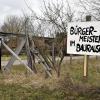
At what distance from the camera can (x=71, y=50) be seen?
1059cm

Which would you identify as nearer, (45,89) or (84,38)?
(45,89)

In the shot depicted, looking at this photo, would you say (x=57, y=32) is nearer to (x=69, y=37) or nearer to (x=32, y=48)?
(x=32, y=48)

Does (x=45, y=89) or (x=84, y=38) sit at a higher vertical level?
(x=84, y=38)

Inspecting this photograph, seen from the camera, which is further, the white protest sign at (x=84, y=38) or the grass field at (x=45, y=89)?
the white protest sign at (x=84, y=38)

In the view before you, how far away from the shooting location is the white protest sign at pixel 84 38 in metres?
10.1

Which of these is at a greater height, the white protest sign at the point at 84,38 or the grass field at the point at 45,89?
the white protest sign at the point at 84,38

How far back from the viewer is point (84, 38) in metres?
10.4

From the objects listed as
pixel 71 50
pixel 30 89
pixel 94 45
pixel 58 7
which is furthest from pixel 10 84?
pixel 58 7

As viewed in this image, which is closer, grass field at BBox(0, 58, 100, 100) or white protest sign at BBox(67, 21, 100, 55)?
grass field at BBox(0, 58, 100, 100)

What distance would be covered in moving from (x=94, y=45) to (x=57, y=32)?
3.63m

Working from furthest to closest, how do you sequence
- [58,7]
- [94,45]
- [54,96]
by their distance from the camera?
[58,7] → [94,45] → [54,96]

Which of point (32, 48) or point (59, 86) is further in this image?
point (32, 48)

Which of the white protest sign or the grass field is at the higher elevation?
the white protest sign

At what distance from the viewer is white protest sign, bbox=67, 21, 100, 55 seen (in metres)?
10.1
